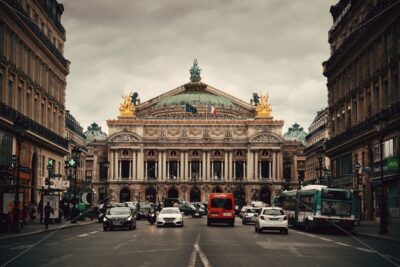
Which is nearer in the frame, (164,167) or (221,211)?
(221,211)

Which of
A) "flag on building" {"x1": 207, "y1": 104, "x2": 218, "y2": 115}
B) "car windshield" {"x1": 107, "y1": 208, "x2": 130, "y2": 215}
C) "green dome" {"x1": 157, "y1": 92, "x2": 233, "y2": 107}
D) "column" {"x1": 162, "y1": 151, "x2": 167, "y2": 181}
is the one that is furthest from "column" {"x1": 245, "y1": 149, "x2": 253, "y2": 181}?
"car windshield" {"x1": 107, "y1": 208, "x2": 130, "y2": 215}

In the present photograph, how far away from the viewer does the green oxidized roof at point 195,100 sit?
175375mm

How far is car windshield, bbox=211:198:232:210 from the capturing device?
57.0m

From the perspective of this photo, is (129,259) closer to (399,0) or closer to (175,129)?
(399,0)

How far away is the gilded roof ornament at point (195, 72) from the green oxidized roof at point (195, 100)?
11.5m

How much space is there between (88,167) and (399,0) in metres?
135

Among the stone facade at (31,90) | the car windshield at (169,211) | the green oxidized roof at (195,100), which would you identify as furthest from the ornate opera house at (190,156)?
the car windshield at (169,211)

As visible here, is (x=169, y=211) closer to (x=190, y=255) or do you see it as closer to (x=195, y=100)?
(x=190, y=255)

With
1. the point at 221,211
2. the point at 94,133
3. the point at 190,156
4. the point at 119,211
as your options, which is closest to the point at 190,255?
the point at 119,211

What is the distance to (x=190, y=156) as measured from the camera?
531 ft

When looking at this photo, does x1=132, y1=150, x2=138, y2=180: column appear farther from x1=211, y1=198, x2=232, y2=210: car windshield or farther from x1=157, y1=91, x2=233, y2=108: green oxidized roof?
x1=211, y1=198, x2=232, y2=210: car windshield

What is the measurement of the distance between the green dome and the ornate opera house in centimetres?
1170

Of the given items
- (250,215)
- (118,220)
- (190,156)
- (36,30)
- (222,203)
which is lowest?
(250,215)

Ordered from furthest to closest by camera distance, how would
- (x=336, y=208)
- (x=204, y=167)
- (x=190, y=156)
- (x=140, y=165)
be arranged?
(x=190, y=156) → (x=204, y=167) → (x=140, y=165) → (x=336, y=208)
